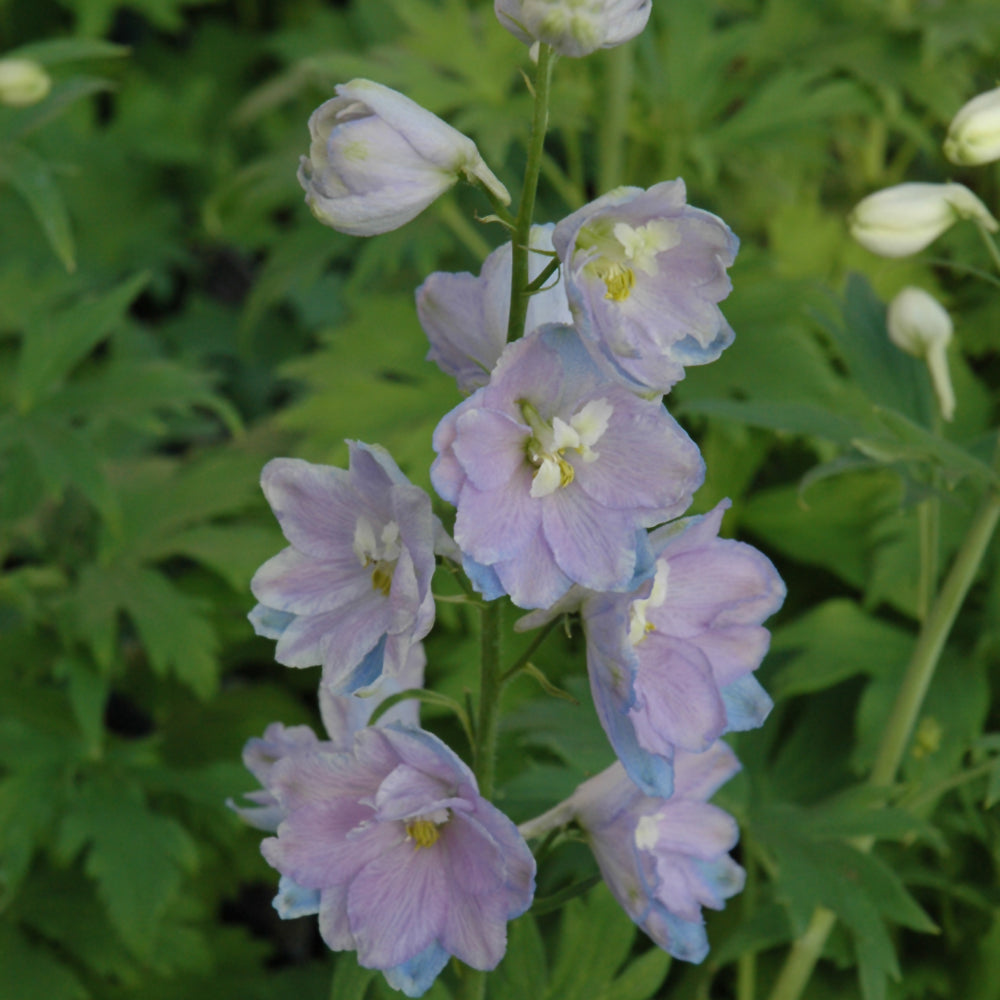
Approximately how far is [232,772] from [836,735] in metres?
0.89

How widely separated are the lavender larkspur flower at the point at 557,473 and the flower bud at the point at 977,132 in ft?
2.03

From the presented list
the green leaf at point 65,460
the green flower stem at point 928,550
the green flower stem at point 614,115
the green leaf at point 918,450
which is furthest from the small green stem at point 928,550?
the green leaf at point 65,460

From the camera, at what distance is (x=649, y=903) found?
39.7 inches

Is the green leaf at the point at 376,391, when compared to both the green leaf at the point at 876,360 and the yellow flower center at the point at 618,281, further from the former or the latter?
the yellow flower center at the point at 618,281

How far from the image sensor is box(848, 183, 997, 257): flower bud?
1.36 m

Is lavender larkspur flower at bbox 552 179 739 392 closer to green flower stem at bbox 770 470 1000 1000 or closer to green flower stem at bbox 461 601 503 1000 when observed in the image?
green flower stem at bbox 461 601 503 1000

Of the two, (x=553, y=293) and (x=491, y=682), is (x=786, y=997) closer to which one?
(x=491, y=682)

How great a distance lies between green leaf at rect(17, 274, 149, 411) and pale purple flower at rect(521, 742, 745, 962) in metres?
1.17

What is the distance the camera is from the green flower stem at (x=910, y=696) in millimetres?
1417

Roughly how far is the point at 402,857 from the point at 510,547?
28 centimetres

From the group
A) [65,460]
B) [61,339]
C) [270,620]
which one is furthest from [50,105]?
[270,620]

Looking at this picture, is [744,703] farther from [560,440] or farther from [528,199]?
[528,199]

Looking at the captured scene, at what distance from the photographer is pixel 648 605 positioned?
968 mm

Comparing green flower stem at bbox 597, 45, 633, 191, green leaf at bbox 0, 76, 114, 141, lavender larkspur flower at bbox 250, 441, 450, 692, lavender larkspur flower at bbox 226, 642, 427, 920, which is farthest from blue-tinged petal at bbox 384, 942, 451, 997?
green flower stem at bbox 597, 45, 633, 191
